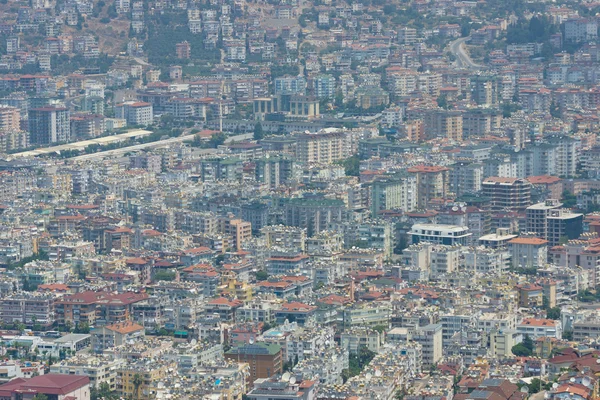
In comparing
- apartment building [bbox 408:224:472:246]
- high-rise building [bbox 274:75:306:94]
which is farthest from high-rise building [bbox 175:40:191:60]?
apartment building [bbox 408:224:472:246]

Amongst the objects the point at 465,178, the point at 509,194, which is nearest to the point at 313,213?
the point at 509,194

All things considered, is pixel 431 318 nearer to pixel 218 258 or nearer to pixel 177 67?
pixel 218 258

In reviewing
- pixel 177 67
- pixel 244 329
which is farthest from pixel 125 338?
pixel 177 67

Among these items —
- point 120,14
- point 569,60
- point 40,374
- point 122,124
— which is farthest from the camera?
point 120,14

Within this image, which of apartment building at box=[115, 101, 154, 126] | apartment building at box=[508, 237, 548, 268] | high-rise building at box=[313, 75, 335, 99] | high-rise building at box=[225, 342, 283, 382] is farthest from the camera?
high-rise building at box=[313, 75, 335, 99]

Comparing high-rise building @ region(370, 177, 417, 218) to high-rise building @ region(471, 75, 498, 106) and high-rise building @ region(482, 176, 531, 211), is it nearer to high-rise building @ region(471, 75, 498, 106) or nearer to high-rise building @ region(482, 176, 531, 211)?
high-rise building @ region(482, 176, 531, 211)

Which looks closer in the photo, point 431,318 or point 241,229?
point 431,318

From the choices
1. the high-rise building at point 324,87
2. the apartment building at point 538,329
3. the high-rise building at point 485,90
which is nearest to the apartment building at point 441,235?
the apartment building at point 538,329
